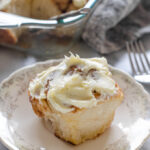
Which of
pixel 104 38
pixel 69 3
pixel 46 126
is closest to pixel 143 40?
pixel 104 38

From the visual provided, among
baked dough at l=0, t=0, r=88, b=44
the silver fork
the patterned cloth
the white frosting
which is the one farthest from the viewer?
the patterned cloth

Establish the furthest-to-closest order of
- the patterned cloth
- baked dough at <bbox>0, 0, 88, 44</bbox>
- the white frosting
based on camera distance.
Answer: the patterned cloth, baked dough at <bbox>0, 0, 88, 44</bbox>, the white frosting

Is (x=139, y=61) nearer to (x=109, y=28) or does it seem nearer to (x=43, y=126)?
(x=109, y=28)

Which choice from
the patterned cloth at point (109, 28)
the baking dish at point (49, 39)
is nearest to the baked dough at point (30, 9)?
the baking dish at point (49, 39)

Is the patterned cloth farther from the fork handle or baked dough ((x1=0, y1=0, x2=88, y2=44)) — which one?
baked dough ((x1=0, y1=0, x2=88, y2=44))

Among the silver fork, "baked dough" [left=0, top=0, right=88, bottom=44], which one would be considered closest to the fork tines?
the silver fork

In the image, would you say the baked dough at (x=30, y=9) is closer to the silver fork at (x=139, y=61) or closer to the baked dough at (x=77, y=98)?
the silver fork at (x=139, y=61)

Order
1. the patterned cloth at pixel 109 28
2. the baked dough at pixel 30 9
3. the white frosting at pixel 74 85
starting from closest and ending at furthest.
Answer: the white frosting at pixel 74 85 → the baked dough at pixel 30 9 → the patterned cloth at pixel 109 28
